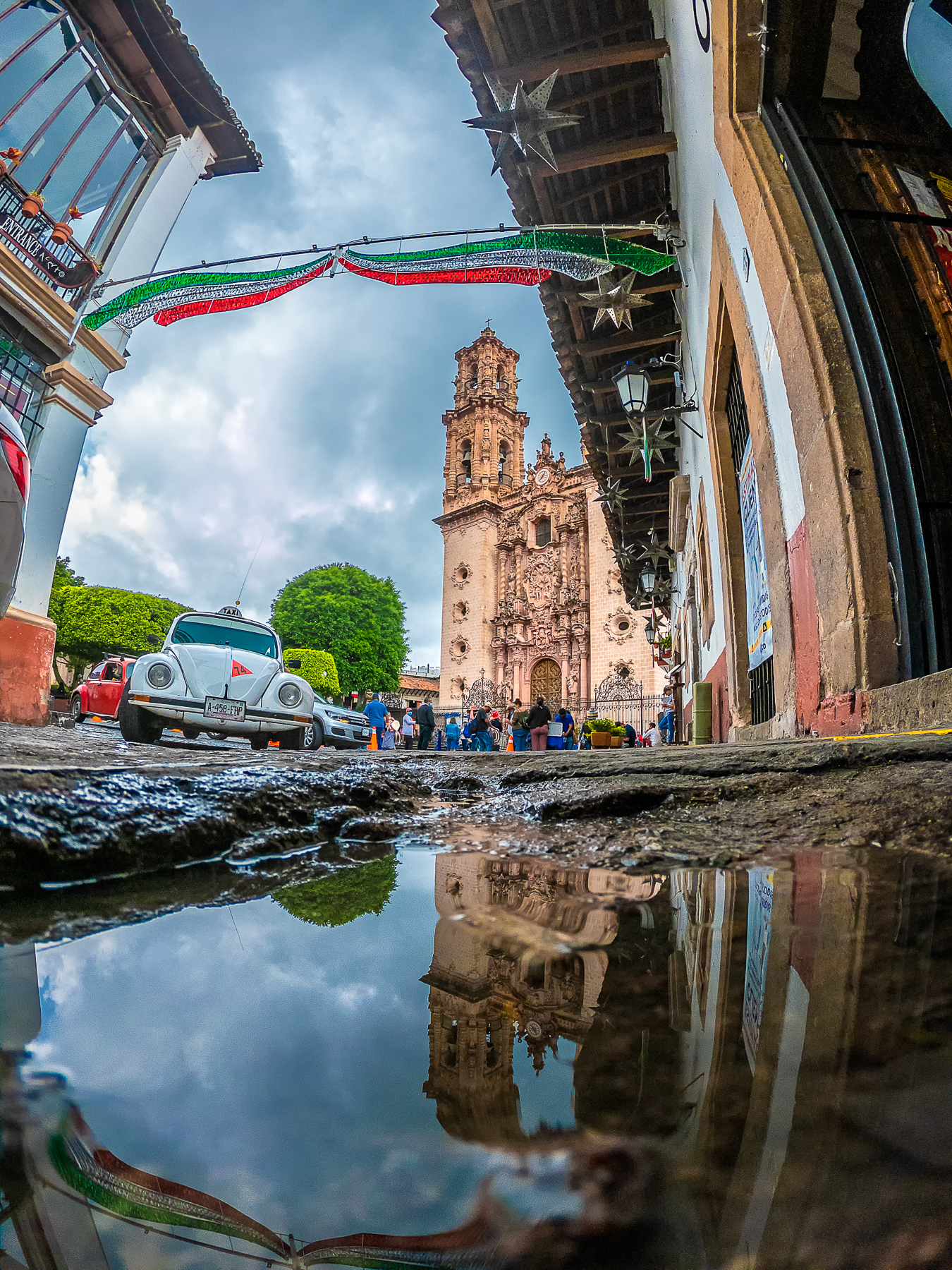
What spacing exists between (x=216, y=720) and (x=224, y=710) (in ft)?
0.35

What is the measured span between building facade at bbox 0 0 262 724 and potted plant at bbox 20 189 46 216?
0.03m

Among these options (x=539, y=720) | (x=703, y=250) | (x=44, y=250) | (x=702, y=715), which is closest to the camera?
(x=703, y=250)

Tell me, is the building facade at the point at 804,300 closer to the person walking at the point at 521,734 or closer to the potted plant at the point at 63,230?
the potted plant at the point at 63,230

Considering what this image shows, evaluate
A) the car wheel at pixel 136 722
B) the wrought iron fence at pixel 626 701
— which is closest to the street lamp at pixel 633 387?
the car wheel at pixel 136 722

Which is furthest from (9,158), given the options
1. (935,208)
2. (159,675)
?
(935,208)

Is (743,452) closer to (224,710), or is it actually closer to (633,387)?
(633,387)

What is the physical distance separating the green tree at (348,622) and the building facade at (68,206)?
24788mm

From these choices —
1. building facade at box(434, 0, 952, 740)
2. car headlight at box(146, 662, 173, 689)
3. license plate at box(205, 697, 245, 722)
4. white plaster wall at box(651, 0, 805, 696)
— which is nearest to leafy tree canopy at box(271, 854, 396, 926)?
building facade at box(434, 0, 952, 740)

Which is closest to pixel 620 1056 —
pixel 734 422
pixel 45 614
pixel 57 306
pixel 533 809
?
pixel 533 809

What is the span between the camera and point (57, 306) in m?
8.81

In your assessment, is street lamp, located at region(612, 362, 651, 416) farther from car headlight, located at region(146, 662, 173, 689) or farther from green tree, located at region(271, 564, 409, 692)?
green tree, located at region(271, 564, 409, 692)

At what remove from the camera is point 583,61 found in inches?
215

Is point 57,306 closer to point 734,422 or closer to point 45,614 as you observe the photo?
point 45,614

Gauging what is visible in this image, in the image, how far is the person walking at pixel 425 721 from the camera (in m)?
13.0
